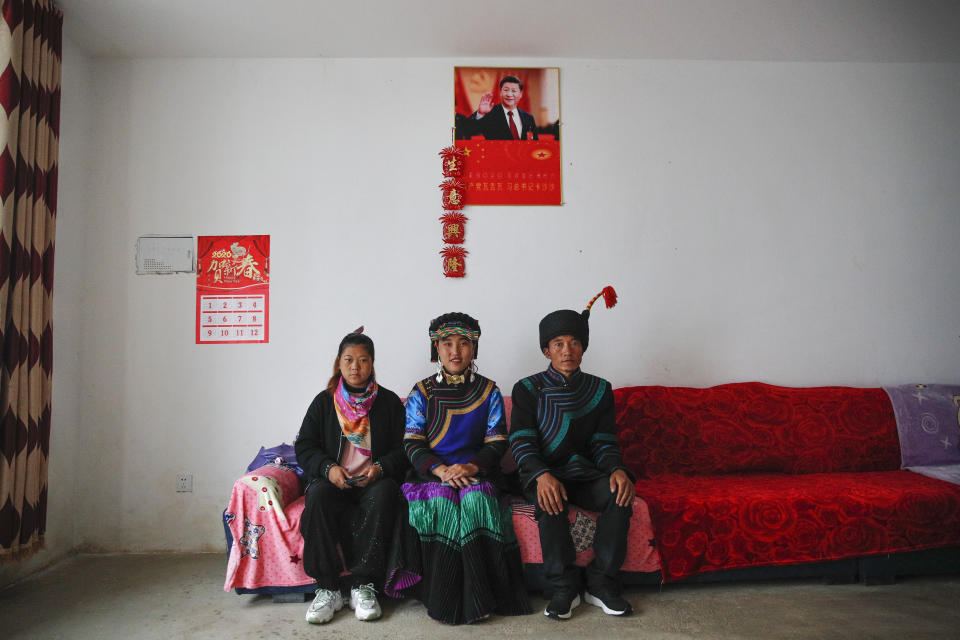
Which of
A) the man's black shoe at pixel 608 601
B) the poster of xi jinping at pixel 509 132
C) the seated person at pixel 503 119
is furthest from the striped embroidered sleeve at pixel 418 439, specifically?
the seated person at pixel 503 119

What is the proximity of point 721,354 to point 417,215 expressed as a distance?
6.31 ft

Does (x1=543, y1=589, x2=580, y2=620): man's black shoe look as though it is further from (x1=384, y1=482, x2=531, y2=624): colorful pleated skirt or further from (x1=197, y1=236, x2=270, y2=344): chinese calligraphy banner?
(x1=197, y1=236, x2=270, y2=344): chinese calligraphy banner

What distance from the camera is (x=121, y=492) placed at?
10.1ft

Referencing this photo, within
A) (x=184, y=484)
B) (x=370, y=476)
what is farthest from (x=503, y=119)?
(x=184, y=484)

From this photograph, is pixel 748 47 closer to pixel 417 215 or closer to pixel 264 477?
pixel 417 215

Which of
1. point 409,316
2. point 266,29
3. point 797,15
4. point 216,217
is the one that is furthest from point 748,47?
point 216,217

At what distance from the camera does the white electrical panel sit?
3170mm

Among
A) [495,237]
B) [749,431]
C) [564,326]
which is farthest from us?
[495,237]

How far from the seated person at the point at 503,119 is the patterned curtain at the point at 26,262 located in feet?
6.61

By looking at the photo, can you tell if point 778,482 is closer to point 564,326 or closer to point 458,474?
point 564,326

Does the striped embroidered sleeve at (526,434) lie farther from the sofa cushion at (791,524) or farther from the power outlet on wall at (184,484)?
the power outlet on wall at (184,484)

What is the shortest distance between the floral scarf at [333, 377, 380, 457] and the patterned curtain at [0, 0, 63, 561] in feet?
4.34

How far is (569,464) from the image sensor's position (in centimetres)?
247

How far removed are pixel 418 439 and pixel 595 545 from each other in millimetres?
872
